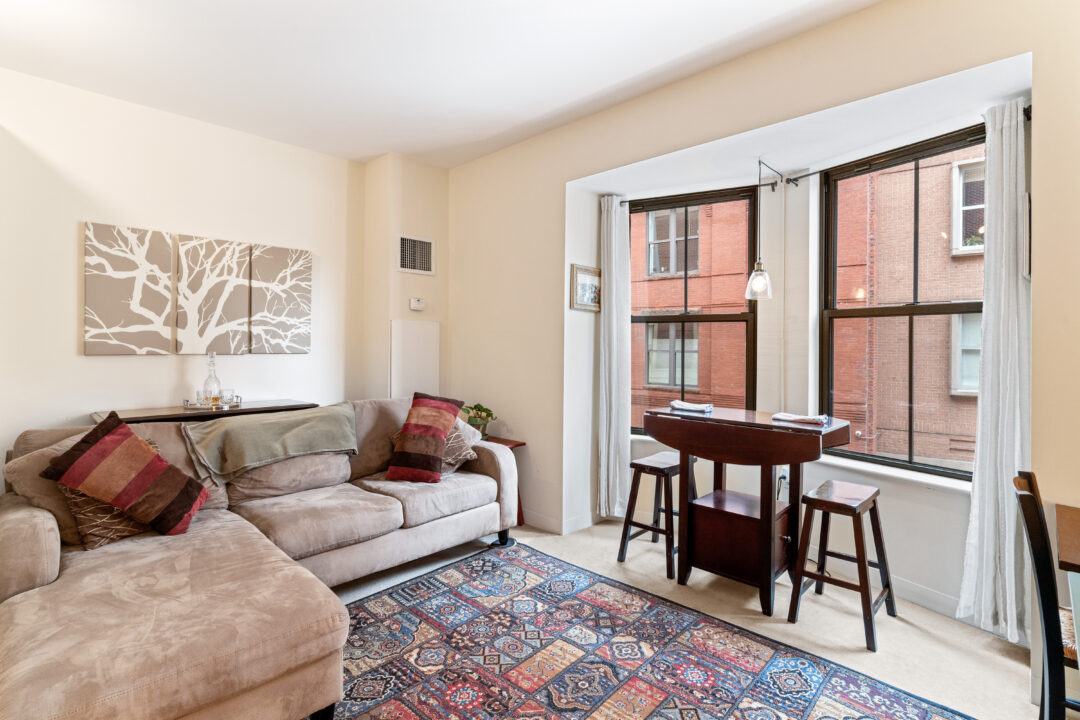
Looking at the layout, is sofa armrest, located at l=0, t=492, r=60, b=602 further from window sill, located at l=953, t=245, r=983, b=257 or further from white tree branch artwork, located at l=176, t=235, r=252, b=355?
window sill, located at l=953, t=245, r=983, b=257

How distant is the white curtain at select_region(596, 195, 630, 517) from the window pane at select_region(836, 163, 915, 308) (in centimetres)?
131

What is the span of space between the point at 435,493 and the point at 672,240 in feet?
7.64

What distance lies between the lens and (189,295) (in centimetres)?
336

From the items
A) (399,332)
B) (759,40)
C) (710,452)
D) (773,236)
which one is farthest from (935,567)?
(399,332)

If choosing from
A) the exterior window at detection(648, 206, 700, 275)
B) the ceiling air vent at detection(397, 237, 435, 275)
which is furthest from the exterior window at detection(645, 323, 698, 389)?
the ceiling air vent at detection(397, 237, 435, 275)

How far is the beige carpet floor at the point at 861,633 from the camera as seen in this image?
1.95 meters

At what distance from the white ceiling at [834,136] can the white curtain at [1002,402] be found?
176mm

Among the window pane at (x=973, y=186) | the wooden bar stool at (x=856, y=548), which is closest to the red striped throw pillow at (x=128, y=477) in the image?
the wooden bar stool at (x=856, y=548)

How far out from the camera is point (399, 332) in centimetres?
400

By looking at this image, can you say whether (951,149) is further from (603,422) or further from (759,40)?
(603,422)

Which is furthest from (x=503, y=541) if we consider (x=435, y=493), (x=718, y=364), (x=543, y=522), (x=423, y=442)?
(x=718, y=364)

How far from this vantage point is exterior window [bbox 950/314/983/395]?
8.43 ft

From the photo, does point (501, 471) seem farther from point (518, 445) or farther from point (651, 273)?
Answer: point (651, 273)

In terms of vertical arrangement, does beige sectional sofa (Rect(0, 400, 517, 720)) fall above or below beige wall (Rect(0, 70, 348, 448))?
below
